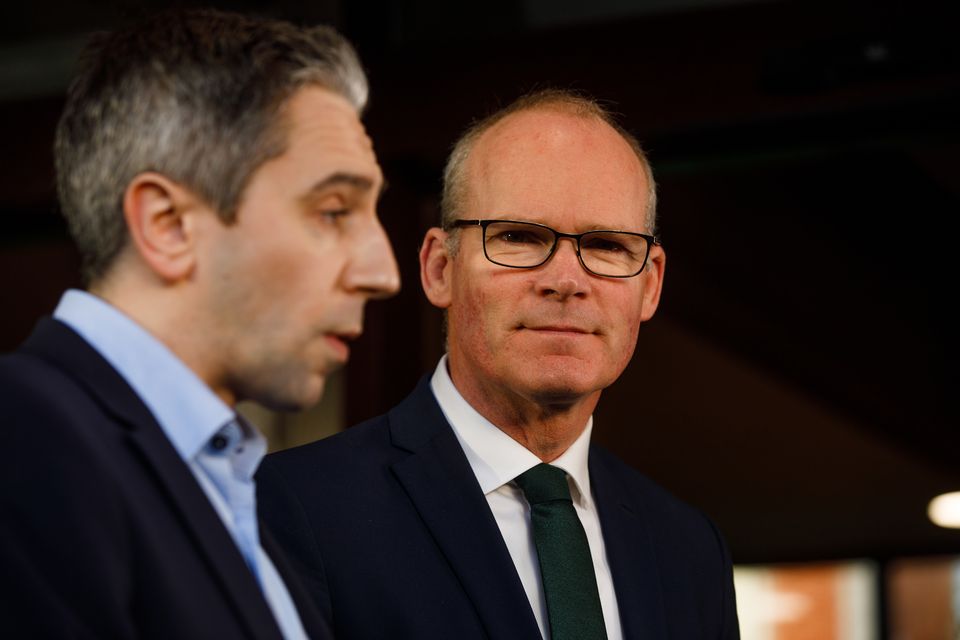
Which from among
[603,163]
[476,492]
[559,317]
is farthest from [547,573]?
[603,163]

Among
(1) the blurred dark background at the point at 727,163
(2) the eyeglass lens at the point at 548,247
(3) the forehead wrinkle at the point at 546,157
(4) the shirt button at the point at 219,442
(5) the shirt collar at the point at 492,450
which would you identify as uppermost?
(1) the blurred dark background at the point at 727,163

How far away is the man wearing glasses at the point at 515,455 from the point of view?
176 centimetres

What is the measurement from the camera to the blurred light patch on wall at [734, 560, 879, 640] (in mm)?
8562

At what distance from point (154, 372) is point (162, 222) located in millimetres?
127

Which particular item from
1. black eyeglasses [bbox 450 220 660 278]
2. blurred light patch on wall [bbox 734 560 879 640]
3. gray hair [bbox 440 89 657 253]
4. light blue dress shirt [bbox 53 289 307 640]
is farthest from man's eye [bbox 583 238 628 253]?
blurred light patch on wall [bbox 734 560 879 640]

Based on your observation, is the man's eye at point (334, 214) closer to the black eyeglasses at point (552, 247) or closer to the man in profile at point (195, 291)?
the man in profile at point (195, 291)

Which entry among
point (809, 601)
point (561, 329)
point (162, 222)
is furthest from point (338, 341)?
point (809, 601)

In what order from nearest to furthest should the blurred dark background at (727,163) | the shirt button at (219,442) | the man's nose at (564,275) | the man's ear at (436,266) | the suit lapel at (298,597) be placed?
1. the shirt button at (219,442)
2. the suit lapel at (298,597)
3. the man's nose at (564,275)
4. the man's ear at (436,266)
5. the blurred dark background at (727,163)

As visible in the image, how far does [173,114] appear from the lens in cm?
119

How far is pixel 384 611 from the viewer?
67.6 inches

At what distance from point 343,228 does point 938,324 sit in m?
4.74

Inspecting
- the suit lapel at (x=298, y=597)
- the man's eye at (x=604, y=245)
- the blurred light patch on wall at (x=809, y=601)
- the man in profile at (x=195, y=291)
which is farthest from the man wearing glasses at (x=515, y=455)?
the blurred light patch on wall at (x=809, y=601)

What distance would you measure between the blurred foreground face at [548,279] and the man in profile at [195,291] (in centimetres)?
59

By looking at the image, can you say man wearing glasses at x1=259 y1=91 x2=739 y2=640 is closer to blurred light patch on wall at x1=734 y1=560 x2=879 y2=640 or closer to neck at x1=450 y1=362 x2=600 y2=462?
neck at x1=450 y1=362 x2=600 y2=462
